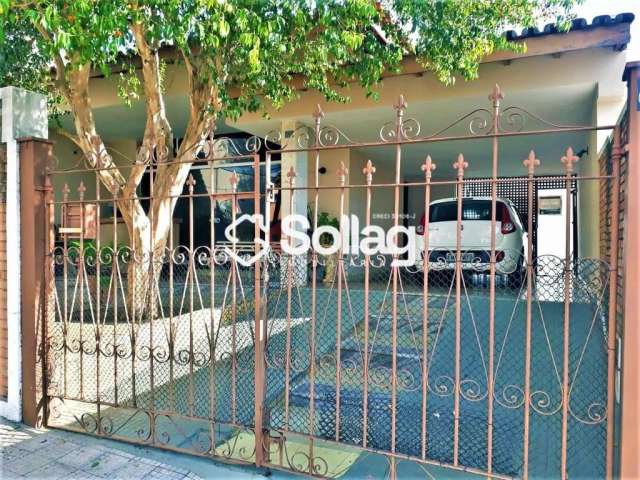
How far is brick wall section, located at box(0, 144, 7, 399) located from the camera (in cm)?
343

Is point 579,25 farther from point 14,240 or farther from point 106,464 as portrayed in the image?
point 106,464

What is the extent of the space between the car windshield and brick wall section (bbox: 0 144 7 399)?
5.10 metres

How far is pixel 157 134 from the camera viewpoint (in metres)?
5.43

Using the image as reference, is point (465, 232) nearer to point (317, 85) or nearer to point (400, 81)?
point (400, 81)

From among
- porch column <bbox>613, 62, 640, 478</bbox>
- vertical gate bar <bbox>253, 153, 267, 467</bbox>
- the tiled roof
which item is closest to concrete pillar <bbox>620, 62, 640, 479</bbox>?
porch column <bbox>613, 62, 640, 478</bbox>

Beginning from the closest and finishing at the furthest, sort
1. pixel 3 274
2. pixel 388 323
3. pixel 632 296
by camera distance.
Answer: pixel 632 296 → pixel 3 274 → pixel 388 323

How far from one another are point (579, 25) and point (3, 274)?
236 inches

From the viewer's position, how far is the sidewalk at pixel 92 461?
269 cm

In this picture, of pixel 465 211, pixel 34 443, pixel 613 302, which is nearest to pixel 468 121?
pixel 465 211

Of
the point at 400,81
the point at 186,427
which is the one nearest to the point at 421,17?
the point at 400,81

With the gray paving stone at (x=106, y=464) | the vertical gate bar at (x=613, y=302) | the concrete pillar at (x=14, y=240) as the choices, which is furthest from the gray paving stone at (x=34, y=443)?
the vertical gate bar at (x=613, y=302)

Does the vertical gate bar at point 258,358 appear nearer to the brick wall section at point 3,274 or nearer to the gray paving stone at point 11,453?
the gray paving stone at point 11,453

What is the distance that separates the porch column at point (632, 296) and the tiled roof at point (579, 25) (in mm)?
3469

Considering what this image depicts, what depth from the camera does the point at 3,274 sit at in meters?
3.46
